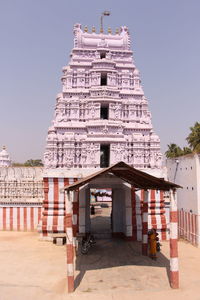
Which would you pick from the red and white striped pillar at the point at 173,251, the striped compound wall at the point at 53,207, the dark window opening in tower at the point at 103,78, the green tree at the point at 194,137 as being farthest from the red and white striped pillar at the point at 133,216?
the green tree at the point at 194,137

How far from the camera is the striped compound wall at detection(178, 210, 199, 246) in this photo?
1555 centimetres

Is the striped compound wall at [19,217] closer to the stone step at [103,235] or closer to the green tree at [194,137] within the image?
the stone step at [103,235]

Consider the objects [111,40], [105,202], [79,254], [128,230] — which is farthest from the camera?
[105,202]

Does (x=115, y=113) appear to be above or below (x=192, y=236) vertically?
above

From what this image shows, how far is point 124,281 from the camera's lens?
9.48 metres

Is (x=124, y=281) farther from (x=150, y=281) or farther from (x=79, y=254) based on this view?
(x=79, y=254)

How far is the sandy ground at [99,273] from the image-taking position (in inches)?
342

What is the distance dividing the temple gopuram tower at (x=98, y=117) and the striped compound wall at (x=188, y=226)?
674 centimetres

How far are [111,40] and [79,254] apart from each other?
21169 mm

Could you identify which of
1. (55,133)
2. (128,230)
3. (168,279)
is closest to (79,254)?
(128,230)

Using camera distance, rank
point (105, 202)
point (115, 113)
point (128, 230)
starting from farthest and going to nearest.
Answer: point (105, 202) < point (115, 113) < point (128, 230)

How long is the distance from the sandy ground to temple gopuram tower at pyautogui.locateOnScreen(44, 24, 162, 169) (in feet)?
31.8

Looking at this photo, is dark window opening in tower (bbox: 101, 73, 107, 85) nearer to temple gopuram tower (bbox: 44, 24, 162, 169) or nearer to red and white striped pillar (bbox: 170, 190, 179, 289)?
temple gopuram tower (bbox: 44, 24, 162, 169)

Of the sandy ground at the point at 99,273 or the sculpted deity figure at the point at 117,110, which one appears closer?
the sandy ground at the point at 99,273
